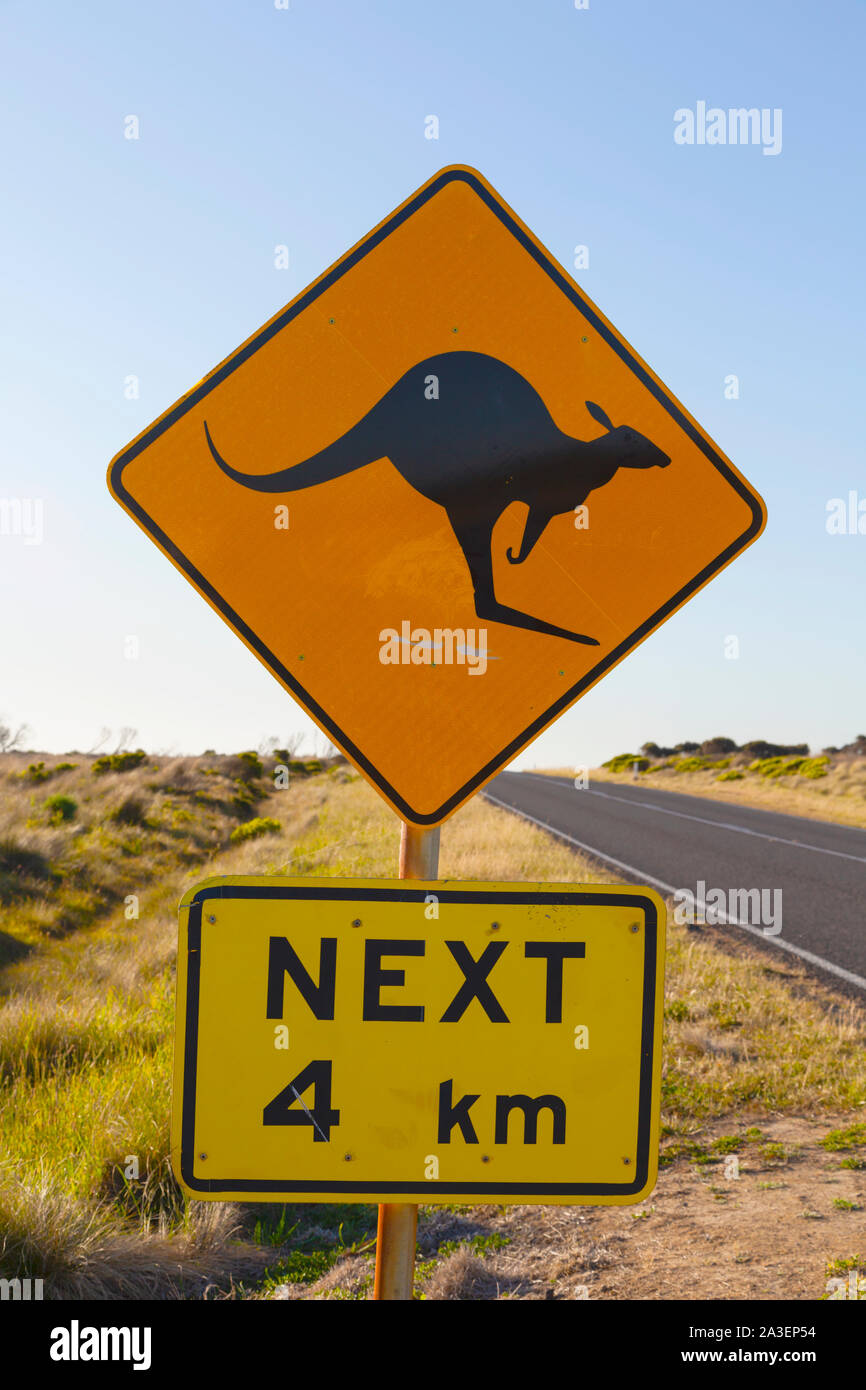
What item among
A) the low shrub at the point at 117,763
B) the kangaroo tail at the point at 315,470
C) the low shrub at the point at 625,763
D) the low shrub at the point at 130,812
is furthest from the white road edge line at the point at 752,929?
the low shrub at the point at 625,763

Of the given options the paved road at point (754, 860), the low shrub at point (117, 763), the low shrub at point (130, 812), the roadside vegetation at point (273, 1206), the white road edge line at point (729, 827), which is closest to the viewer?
the roadside vegetation at point (273, 1206)

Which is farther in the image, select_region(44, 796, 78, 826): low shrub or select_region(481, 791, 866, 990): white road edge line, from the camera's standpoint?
select_region(44, 796, 78, 826): low shrub

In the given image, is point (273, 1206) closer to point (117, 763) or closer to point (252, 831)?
point (252, 831)

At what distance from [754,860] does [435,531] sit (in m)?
12.4

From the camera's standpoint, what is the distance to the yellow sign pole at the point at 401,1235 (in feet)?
5.59

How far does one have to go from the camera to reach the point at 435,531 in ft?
5.74

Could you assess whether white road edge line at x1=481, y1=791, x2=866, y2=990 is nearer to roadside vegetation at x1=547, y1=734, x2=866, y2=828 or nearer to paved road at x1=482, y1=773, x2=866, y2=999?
paved road at x1=482, y1=773, x2=866, y2=999

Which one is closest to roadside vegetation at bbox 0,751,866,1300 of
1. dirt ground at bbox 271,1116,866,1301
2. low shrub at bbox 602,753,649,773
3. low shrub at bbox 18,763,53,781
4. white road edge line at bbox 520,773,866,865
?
dirt ground at bbox 271,1116,866,1301

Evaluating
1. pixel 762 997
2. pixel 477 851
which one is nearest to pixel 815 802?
pixel 477 851

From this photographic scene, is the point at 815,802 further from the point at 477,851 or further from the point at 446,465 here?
the point at 446,465

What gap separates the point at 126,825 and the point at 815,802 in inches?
784

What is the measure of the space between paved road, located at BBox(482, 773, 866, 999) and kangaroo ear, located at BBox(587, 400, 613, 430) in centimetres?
595

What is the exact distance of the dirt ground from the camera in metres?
2.77

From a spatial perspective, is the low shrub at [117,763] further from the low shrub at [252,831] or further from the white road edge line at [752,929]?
the white road edge line at [752,929]
